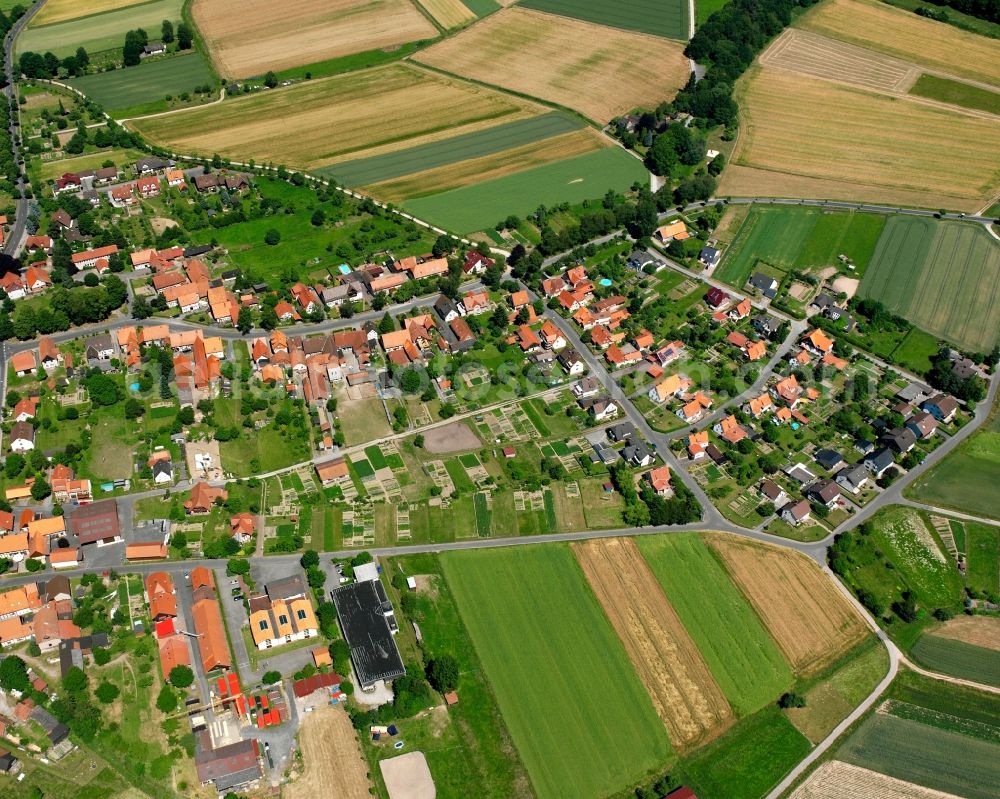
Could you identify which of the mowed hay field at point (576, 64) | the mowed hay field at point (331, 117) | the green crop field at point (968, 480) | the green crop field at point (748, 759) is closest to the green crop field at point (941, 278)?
the green crop field at point (968, 480)

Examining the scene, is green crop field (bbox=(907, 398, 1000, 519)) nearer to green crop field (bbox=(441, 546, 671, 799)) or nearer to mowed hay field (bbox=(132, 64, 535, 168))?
green crop field (bbox=(441, 546, 671, 799))

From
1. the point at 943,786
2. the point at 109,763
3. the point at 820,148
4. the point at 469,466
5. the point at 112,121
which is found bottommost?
the point at 943,786

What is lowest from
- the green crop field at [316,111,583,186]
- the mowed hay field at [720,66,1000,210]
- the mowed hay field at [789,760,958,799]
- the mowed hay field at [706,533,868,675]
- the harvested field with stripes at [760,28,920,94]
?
the mowed hay field at [789,760,958,799]

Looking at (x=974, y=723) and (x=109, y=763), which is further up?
(x=109, y=763)

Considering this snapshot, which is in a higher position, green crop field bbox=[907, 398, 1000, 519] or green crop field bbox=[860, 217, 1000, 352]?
green crop field bbox=[860, 217, 1000, 352]

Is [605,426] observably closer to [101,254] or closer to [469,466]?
[469,466]

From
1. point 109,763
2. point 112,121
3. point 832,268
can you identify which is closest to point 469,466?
point 109,763

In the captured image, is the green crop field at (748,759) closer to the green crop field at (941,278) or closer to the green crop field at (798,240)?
the green crop field at (941,278)

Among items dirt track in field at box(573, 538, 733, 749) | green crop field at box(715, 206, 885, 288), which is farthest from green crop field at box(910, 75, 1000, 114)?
dirt track in field at box(573, 538, 733, 749)
